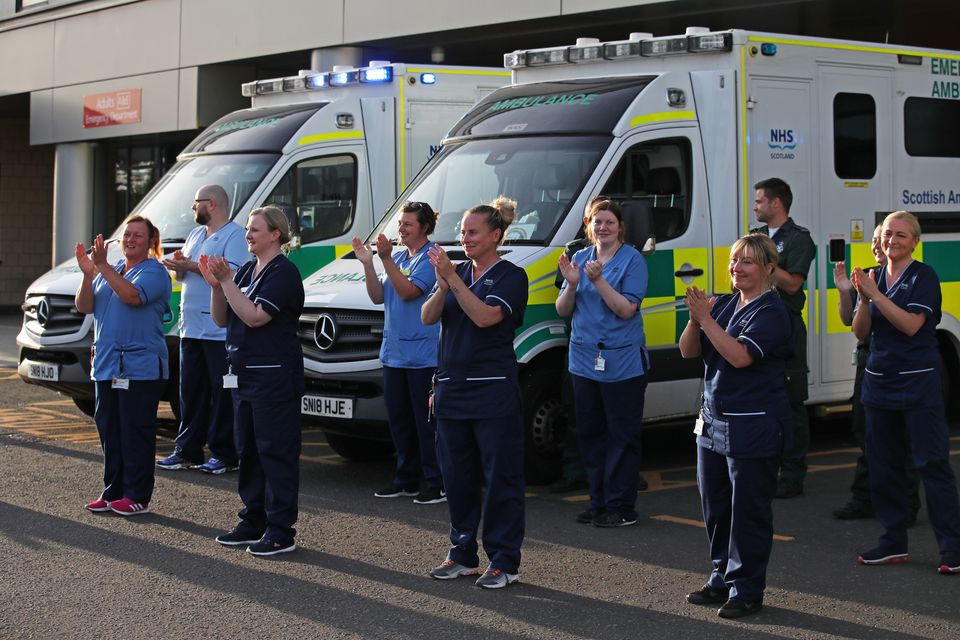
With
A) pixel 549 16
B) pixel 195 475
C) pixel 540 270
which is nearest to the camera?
pixel 540 270

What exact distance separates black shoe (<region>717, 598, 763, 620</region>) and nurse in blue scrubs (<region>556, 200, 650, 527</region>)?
6.04 feet

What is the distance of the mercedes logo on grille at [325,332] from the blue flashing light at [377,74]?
2964mm

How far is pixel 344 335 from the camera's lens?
29.1 ft

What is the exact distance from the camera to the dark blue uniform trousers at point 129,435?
802 centimetres

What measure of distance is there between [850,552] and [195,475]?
4.39 metres

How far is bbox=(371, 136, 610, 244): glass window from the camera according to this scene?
8828 mm

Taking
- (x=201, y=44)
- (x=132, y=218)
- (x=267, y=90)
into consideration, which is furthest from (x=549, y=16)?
(x=132, y=218)

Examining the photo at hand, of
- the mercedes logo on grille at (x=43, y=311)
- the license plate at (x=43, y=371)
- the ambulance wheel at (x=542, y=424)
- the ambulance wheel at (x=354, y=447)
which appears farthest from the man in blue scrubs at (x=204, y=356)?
the ambulance wheel at (x=542, y=424)

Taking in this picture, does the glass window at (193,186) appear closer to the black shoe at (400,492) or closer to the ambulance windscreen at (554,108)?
the ambulance windscreen at (554,108)

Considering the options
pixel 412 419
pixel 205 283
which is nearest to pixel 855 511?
pixel 412 419

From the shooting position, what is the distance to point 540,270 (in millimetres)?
8477

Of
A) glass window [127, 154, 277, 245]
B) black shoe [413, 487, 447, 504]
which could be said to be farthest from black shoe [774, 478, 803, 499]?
glass window [127, 154, 277, 245]

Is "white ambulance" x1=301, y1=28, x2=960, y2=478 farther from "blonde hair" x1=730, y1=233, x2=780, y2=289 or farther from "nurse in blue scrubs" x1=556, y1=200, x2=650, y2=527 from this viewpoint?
"blonde hair" x1=730, y1=233, x2=780, y2=289

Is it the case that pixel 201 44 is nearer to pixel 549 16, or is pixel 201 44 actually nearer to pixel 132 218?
pixel 549 16
